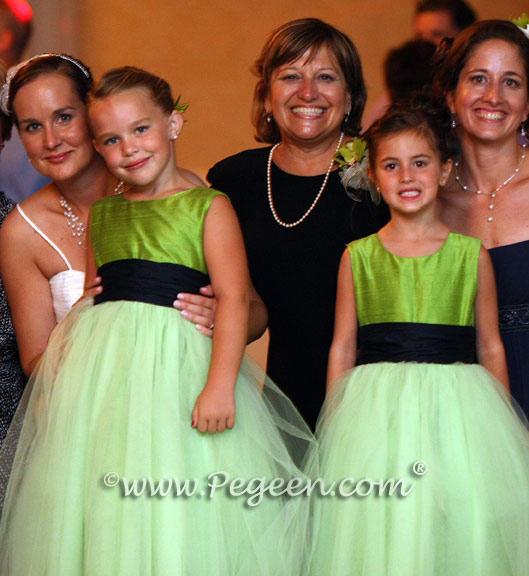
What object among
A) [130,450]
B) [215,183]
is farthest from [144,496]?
[215,183]

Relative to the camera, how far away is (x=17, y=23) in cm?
465

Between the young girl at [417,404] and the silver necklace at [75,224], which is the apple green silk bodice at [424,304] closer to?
the young girl at [417,404]

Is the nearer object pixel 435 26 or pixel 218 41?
pixel 435 26

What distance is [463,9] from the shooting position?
414 centimetres

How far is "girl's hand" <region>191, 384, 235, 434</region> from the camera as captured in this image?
207 cm

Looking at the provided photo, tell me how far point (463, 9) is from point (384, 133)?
2050 millimetres

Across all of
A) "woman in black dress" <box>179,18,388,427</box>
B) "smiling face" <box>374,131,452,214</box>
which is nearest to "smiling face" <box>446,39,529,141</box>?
"smiling face" <box>374,131,452,214</box>

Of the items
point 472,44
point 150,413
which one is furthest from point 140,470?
point 472,44

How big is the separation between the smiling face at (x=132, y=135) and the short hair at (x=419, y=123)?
1.69 ft

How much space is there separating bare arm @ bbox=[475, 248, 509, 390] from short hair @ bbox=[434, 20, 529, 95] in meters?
0.53

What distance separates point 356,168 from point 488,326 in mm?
545

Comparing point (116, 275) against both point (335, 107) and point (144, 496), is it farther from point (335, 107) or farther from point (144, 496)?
point (335, 107)

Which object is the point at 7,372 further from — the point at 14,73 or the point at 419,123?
the point at 419,123

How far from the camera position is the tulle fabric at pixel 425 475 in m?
1.96
